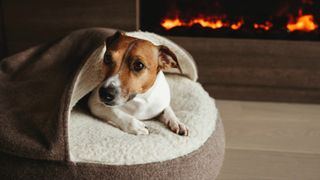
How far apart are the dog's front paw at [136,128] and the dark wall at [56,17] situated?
854mm

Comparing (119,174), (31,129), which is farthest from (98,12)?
(119,174)

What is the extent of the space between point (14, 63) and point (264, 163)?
47.6 inches

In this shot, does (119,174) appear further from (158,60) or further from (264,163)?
(264,163)

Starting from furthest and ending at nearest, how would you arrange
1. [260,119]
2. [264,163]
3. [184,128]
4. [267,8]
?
[267,8] → [260,119] → [264,163] → [184,128]

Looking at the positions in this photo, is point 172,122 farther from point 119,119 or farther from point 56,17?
point 56,17

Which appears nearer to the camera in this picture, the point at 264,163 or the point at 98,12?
the point at 264,163

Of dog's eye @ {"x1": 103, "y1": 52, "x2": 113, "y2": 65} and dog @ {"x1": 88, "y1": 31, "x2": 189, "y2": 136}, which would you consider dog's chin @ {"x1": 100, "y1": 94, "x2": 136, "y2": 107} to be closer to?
dog @ {"x1": 88, "y1": 31, "x2": 189, "y2": 136}

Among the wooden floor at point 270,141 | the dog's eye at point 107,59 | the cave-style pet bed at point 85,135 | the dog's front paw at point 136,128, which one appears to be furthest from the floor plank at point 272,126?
the dog's eye at point 107,59

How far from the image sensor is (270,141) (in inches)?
78.7

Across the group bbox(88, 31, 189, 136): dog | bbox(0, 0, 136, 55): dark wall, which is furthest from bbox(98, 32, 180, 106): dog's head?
bbox(0, 0, 136, 55): dark wall

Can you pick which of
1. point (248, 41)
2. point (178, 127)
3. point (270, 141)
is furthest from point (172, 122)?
point (248, 41)

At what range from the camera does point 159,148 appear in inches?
58.5

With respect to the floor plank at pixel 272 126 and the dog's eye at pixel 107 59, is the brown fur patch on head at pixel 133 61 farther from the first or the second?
the floor plank at pixel 272 126

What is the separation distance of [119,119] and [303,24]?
4.23 ft
